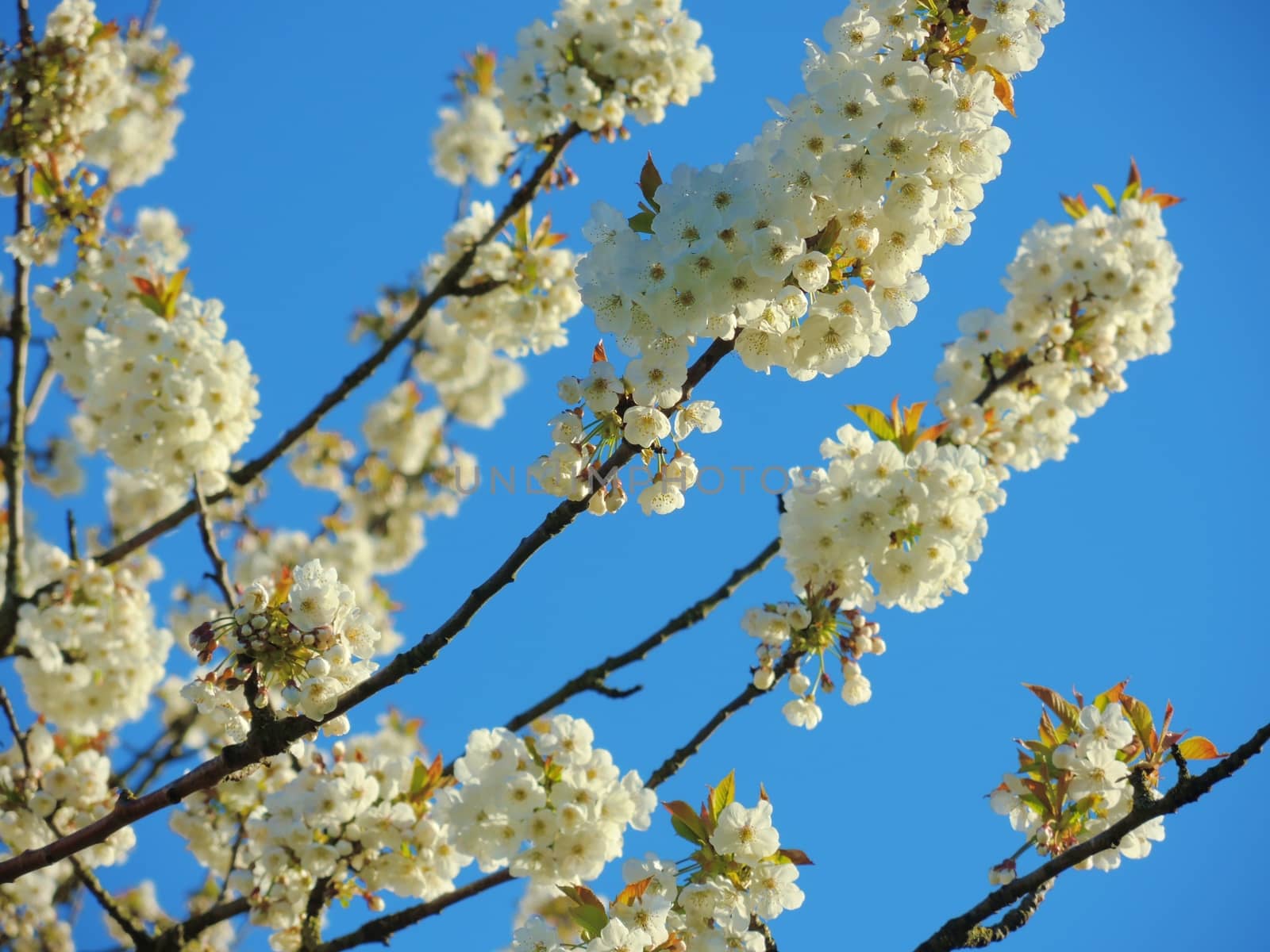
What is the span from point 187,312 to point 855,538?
3938 millimetres

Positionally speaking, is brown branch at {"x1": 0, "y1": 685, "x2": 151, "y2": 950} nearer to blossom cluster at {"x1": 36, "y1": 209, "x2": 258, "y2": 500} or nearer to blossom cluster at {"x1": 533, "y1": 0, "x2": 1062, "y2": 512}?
blossom cluster at {"x1": 36, "y1": 209, "x2": 258, "y2": 500}

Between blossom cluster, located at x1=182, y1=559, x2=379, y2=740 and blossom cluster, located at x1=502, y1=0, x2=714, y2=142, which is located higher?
blossom cluster, located at x1=502, y1=0, x2=714, y2=142

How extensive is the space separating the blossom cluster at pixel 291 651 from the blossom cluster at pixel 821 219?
728 millimetres

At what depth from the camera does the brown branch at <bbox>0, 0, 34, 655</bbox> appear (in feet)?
19.0

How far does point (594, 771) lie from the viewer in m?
3.75

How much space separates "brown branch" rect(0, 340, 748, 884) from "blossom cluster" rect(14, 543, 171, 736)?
3.67 meters

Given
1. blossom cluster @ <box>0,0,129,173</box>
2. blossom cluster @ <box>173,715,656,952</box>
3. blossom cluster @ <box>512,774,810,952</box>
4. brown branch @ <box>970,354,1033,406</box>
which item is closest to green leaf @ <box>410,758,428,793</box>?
blossom cluster @ <box>173,715,656,952</box>

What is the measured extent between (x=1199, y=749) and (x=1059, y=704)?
18.1 inches

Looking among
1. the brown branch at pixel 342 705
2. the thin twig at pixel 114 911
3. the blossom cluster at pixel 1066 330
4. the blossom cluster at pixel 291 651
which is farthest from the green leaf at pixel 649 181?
the thin twig at pixel 114 911

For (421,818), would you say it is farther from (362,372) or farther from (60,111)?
(60,111)

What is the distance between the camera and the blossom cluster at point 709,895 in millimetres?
3174

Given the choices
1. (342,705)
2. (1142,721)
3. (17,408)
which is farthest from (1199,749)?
(17,408)

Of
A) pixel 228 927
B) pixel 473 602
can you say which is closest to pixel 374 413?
pixel 228 927

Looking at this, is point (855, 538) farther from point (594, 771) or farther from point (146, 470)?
point (146, 470)
